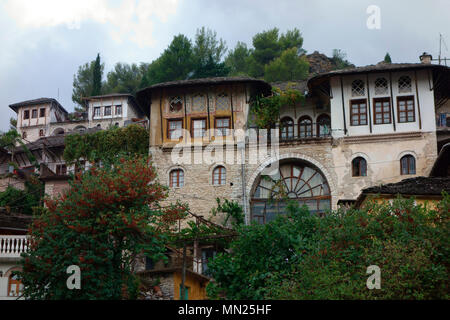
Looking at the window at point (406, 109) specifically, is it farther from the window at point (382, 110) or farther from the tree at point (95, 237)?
the tree at point (95, 237)

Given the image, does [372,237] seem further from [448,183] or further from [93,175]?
[93,175]

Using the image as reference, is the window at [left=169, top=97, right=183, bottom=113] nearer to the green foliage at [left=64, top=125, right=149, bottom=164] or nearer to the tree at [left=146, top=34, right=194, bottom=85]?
the green foliage at [left=64, top=125, right=149, bottom=164]

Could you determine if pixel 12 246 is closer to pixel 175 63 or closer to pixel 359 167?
pixel 359 167

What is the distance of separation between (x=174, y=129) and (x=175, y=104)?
54.4 inches

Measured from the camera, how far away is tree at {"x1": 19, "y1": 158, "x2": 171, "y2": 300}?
50.3 ft

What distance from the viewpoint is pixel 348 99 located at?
29.1m

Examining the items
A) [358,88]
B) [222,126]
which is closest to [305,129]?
[358,88]

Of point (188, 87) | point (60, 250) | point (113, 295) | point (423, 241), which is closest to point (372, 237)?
point (423, 241)

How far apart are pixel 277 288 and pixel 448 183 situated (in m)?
7.43

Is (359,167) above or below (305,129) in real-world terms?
below

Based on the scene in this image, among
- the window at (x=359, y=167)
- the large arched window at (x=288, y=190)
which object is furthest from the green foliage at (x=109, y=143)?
the window at (x=359, y=167)

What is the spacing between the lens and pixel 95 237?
51.9 ft

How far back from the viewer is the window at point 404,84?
28656mm

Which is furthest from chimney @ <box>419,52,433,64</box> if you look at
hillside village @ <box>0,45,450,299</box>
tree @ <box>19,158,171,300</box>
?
tree @ <box>19,158,171,300</box>
